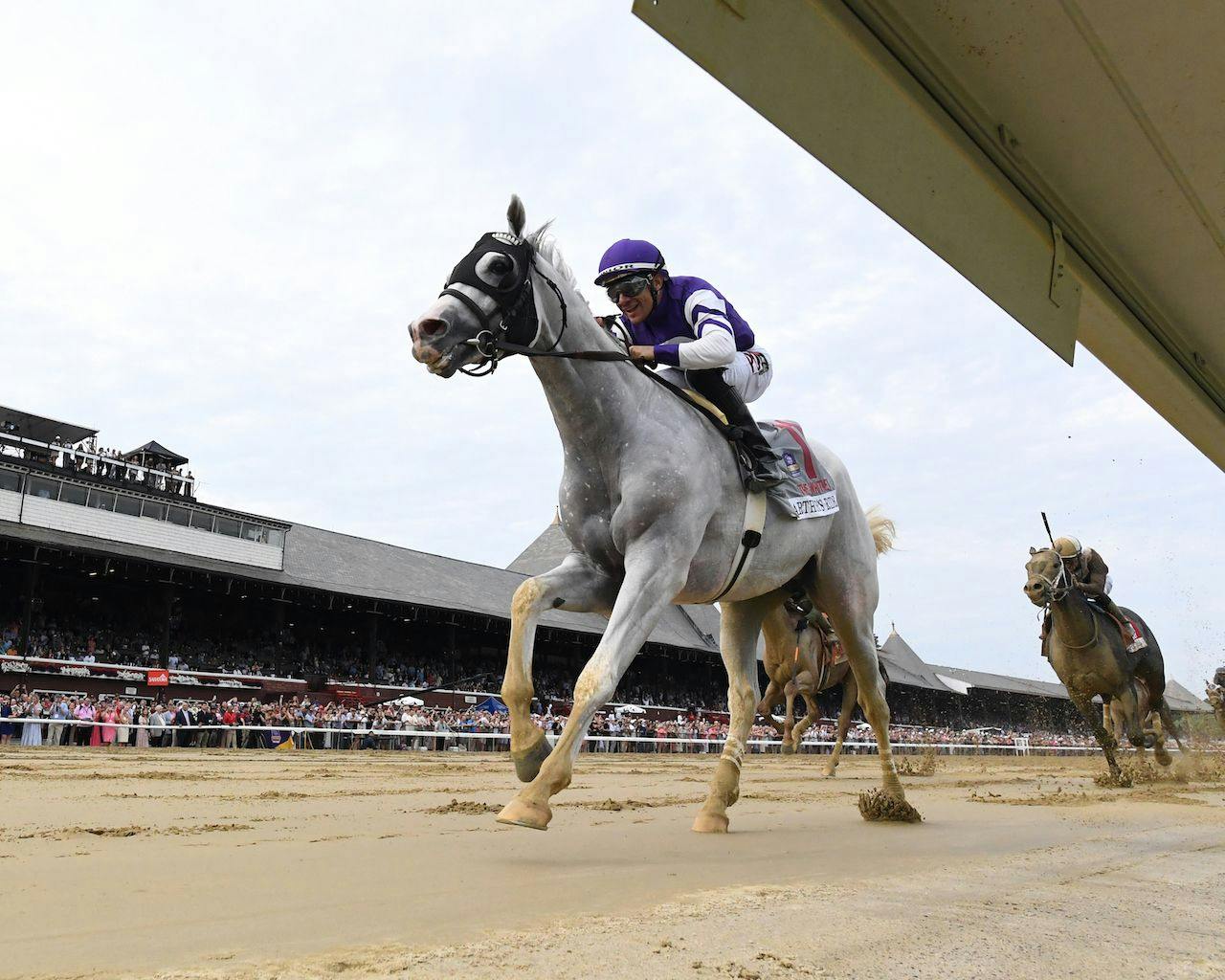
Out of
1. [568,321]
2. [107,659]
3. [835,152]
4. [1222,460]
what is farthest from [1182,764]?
[107,659]

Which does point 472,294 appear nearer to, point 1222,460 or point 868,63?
point 868,63

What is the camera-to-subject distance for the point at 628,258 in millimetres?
4797

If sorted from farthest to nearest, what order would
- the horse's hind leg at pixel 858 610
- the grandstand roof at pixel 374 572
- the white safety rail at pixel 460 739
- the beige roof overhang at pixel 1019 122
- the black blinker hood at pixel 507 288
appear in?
the grandstand roof at pixel 374 572
the white safety rail at pixel 460 739
the horse's hind leg at pixel 858 610
the black blinker hood at pixel 507 288
the beige roof overhang at pixel 1019 122

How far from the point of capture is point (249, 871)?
2732 mm

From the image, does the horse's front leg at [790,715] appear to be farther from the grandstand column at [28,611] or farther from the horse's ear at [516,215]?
the grandstand column at [28,611]

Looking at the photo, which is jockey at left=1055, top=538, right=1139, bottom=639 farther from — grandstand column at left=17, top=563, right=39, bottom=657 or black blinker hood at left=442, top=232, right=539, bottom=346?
grandstand column at left=17, top=563, right=39, bottom=657

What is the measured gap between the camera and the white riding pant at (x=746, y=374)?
4961mm

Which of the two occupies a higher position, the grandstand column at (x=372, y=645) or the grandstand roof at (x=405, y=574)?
the grandstand roof at (x=405, y=574)

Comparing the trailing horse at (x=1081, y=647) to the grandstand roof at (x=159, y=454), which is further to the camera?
the grandstand roof at (x=159, y=454)

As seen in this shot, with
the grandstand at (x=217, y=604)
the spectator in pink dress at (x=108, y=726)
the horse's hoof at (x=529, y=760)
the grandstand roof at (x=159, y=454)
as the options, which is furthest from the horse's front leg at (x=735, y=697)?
the grandstand roof at (x=159, y=454)

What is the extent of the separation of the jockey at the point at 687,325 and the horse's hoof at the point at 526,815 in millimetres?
2051

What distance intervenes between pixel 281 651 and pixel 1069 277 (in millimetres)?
26288

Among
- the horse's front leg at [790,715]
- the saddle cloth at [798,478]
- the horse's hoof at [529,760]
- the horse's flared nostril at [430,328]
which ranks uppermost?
the horse's flared nostril at [430,328]

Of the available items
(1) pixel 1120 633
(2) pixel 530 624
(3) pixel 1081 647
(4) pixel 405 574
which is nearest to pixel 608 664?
(2) pixel 530 624
